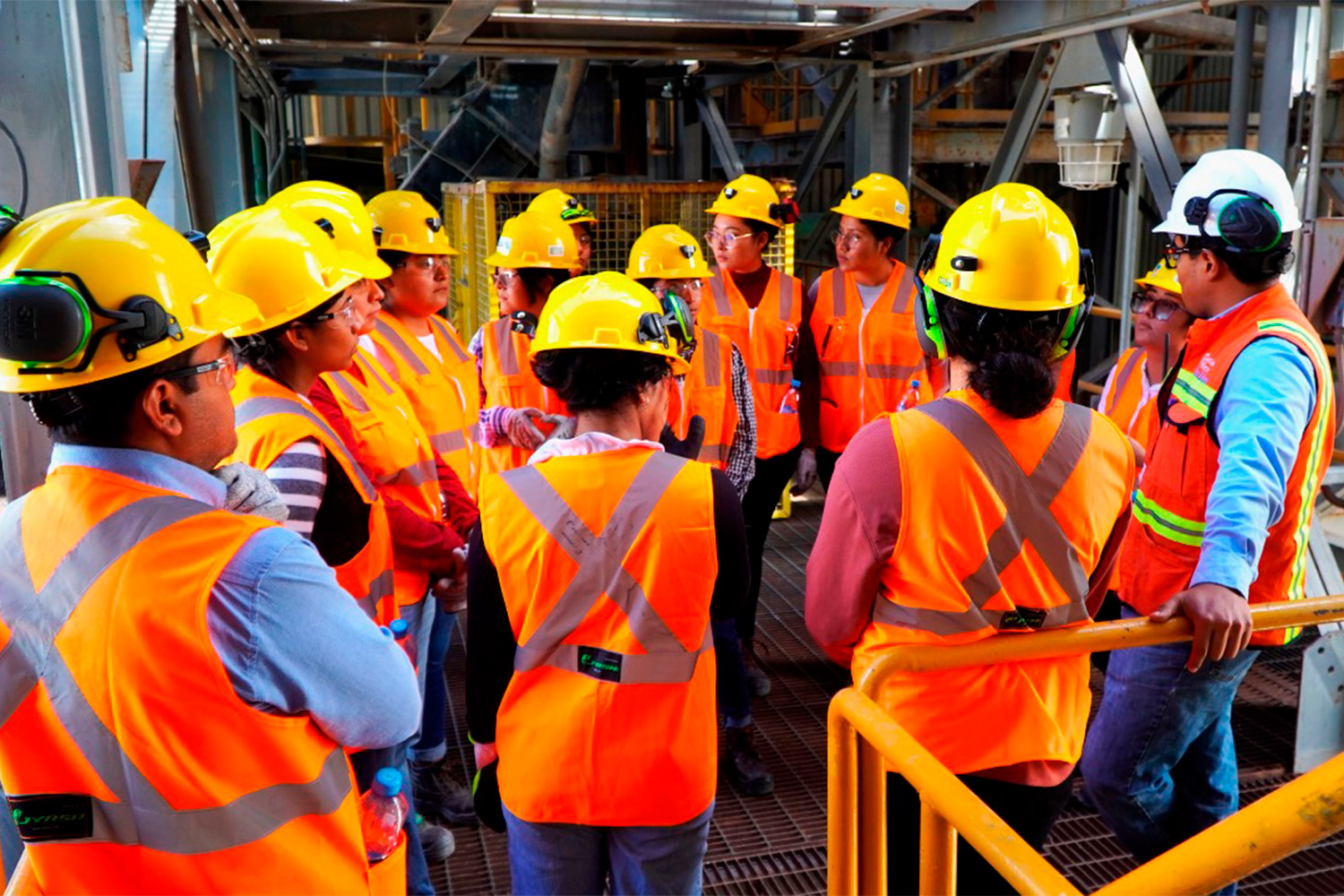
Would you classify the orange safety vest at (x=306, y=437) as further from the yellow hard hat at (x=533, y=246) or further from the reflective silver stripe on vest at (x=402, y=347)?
the yellow hard hat at (x=533, y=246)

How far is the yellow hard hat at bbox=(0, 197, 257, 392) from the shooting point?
59.3 inches

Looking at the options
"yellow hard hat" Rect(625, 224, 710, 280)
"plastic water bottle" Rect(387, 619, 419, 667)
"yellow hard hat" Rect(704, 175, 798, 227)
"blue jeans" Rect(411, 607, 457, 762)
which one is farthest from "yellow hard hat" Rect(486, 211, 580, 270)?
"plastic water bottle" Rect(387, 619, 419, 667)

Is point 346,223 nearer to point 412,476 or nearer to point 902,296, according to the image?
point 412,476

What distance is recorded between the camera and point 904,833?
92.0 inches

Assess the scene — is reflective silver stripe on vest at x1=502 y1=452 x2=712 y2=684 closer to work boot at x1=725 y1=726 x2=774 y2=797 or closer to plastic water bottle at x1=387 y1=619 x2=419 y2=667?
plastic water bottle at x1=387 y1=619 x2=419 y2=667

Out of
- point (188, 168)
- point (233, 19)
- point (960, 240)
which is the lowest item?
→ point (960, 240)

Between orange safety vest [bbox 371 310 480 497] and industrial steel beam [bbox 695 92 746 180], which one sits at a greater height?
industrial steel beam [bbox 695 92 746 180]

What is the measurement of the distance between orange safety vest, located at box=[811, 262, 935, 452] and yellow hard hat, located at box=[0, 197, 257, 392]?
362 cm

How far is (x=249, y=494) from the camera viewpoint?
177cm

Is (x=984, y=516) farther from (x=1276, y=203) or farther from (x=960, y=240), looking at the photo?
(x=1276, y=203)

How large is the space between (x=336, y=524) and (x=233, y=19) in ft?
13.8

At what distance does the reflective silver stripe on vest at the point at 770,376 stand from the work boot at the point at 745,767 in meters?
1.68

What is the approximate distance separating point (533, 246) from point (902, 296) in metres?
1.72

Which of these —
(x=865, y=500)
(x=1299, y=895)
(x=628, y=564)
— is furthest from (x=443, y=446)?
(x=1299, y=895)
